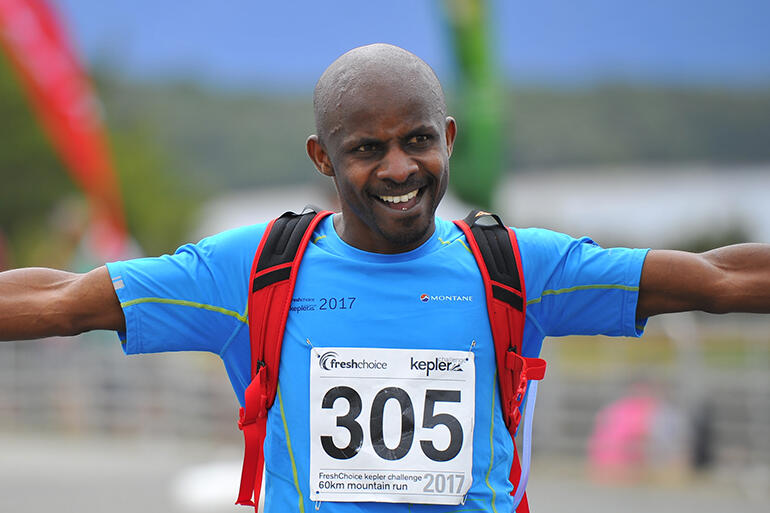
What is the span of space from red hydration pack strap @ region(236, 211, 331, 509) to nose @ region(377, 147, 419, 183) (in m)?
0.35

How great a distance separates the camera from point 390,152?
2977 millimetres

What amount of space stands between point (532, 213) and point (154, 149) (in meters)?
20.1

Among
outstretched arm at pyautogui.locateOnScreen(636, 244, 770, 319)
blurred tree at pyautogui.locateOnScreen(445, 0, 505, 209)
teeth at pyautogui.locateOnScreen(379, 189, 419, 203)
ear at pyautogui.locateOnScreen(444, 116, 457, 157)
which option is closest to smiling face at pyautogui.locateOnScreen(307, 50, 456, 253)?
teeth at pyautogui.locateOnScreen(379, 189, 419, 203)

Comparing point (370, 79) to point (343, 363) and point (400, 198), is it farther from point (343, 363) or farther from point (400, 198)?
point (343, 363)

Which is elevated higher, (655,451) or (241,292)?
(241,292)

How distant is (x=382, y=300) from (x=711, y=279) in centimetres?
88

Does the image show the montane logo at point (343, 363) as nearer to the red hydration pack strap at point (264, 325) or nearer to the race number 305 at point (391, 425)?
the race number 305 at point (391, 425)

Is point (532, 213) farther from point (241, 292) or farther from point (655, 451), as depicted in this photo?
point (241, 292)

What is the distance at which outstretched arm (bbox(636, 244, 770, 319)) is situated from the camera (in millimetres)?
2984

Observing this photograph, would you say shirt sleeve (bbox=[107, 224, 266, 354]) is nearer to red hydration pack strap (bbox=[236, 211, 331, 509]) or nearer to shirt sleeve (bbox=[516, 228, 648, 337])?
red hydration pack strap (bbox=[236, 211, 331, 509])

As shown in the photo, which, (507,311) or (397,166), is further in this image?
(507,311)

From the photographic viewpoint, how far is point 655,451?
12953 mm

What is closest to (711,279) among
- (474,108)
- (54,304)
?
(54,304)

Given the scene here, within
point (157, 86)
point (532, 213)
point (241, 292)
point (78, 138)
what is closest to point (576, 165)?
point (532, 213)
